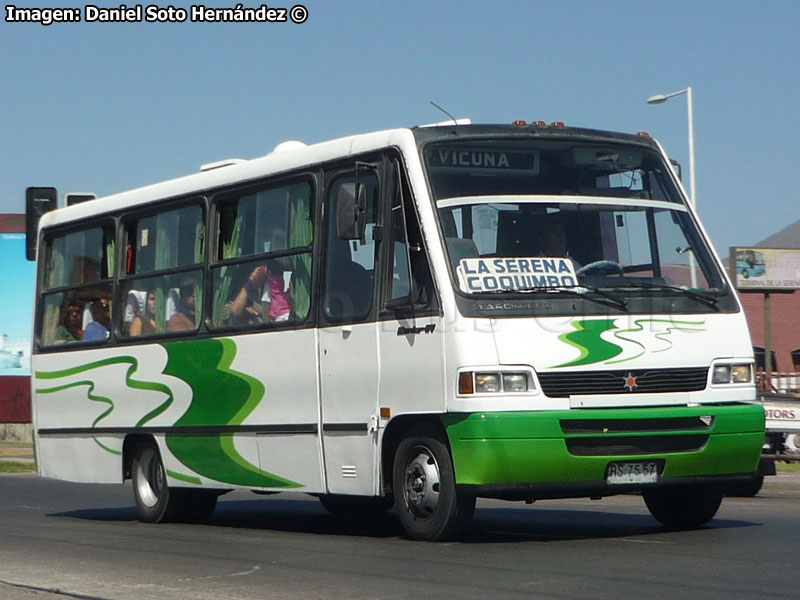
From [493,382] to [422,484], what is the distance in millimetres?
1025

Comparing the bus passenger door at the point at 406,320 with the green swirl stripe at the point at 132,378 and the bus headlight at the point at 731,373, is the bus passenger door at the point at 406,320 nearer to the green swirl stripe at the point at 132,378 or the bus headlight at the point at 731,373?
the bus headlight at the point at 731,373

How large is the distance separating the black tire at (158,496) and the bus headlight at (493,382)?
16.3 feet

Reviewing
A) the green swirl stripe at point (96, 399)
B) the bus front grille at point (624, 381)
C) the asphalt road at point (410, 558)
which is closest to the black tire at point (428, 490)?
the asphalt road at point (410, 558)

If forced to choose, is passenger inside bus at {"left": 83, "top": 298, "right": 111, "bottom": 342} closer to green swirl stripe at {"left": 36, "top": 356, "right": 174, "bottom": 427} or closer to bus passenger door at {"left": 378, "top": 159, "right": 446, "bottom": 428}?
green swirl stripe at {"left": 36, "top": 356, "right": 174, "bottom": 427}

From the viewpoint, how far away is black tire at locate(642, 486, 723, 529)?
440 inches

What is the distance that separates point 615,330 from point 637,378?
1.19ft

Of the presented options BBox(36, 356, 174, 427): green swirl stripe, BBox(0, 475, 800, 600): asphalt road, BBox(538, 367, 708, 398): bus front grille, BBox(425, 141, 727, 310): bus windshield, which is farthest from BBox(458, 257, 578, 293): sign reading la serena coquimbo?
BBox(36, 356, 174, 427): green swirl stripe

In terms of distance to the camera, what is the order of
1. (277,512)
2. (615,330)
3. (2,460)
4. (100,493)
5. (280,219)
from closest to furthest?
(615,330) < (280,219) < (277,512) < (100,493) < (2,460)

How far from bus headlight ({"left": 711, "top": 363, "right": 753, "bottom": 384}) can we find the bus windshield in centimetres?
45

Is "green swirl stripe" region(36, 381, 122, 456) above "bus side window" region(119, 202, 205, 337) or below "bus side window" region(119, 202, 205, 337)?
below

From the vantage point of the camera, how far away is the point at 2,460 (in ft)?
109

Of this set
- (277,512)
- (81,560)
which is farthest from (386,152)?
(277,512)

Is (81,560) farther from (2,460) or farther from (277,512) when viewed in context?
(2,460)

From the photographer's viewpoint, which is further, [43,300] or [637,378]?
[43,300]
